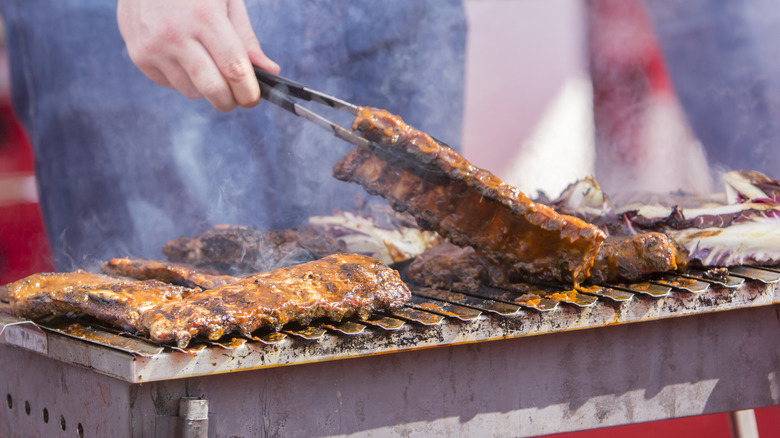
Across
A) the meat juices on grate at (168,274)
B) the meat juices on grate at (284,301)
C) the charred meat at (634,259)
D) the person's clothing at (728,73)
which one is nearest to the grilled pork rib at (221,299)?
the meat juices on grate at (284,301)

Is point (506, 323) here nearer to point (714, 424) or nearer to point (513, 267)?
point (513, 267)

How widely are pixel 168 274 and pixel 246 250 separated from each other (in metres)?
0.57

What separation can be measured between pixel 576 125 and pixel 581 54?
700mm

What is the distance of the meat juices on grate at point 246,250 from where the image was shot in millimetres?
3303

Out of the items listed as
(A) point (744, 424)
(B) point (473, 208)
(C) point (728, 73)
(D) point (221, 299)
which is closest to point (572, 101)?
(C) point (728, 73)

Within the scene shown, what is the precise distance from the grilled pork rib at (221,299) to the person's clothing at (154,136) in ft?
8.64

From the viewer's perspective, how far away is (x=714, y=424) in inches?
199

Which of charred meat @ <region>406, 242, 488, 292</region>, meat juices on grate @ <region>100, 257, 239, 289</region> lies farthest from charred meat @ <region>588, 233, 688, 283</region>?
meat juices on grate @ <region>100, 257, 239, 289</region>

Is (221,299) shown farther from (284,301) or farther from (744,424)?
(744,424)

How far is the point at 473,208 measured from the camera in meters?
2.80

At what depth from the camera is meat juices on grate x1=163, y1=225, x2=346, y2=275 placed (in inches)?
130

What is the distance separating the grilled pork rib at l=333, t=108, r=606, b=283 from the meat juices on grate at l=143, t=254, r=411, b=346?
0.43 m

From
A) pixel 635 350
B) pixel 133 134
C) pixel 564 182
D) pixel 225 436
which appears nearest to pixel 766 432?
pixel 564 182

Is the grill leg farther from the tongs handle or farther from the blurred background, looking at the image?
the tongs handle
